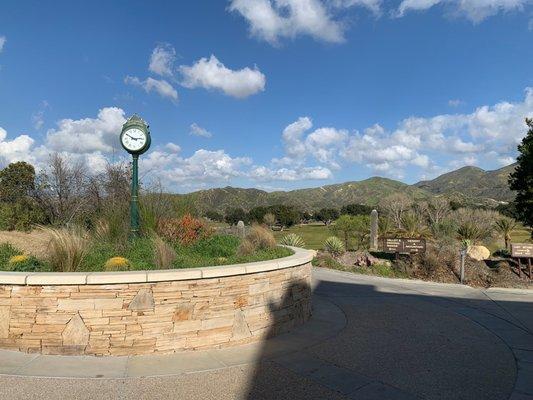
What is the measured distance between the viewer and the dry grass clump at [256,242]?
7672mm

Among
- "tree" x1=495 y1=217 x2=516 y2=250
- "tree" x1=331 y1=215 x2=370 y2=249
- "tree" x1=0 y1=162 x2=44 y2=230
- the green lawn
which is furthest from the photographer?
the green lawn

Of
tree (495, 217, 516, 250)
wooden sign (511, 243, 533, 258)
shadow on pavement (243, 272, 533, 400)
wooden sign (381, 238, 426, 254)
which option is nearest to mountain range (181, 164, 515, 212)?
tree (495, 217, 516, 250)

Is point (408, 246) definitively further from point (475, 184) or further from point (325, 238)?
point (475, 184)

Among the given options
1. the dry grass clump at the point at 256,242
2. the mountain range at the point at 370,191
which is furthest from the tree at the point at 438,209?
the mountain range at the point at 370,191

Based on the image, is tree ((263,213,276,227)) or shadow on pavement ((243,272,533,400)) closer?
shadow on pavement ((243,272,533,400))

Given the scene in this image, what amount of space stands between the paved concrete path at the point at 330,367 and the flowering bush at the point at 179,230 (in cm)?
299

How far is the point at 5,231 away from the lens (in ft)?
51.7

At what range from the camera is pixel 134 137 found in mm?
7520

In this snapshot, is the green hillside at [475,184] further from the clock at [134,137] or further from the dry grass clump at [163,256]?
the dry grass clump at [163,256]

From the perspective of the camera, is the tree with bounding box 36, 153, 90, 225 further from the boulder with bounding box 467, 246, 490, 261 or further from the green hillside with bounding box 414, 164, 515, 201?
the green hillside with bounding box 414, 164, 515, 201

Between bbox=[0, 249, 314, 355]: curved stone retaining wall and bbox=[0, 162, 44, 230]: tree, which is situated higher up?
bbox=[0, 162, 44, 230]: tree

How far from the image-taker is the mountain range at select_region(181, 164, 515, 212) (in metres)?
111

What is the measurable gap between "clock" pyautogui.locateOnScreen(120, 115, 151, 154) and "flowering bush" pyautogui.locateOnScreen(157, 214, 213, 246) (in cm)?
161

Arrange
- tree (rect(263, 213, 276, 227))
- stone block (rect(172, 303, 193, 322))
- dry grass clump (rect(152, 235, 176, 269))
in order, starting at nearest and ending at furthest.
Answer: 1. stone block (rect(172, 303, 193, 322))
2. dry grass clump (rect(152, 235, 176, 269))
3. tree (rect(263, 213, 276, 227))
